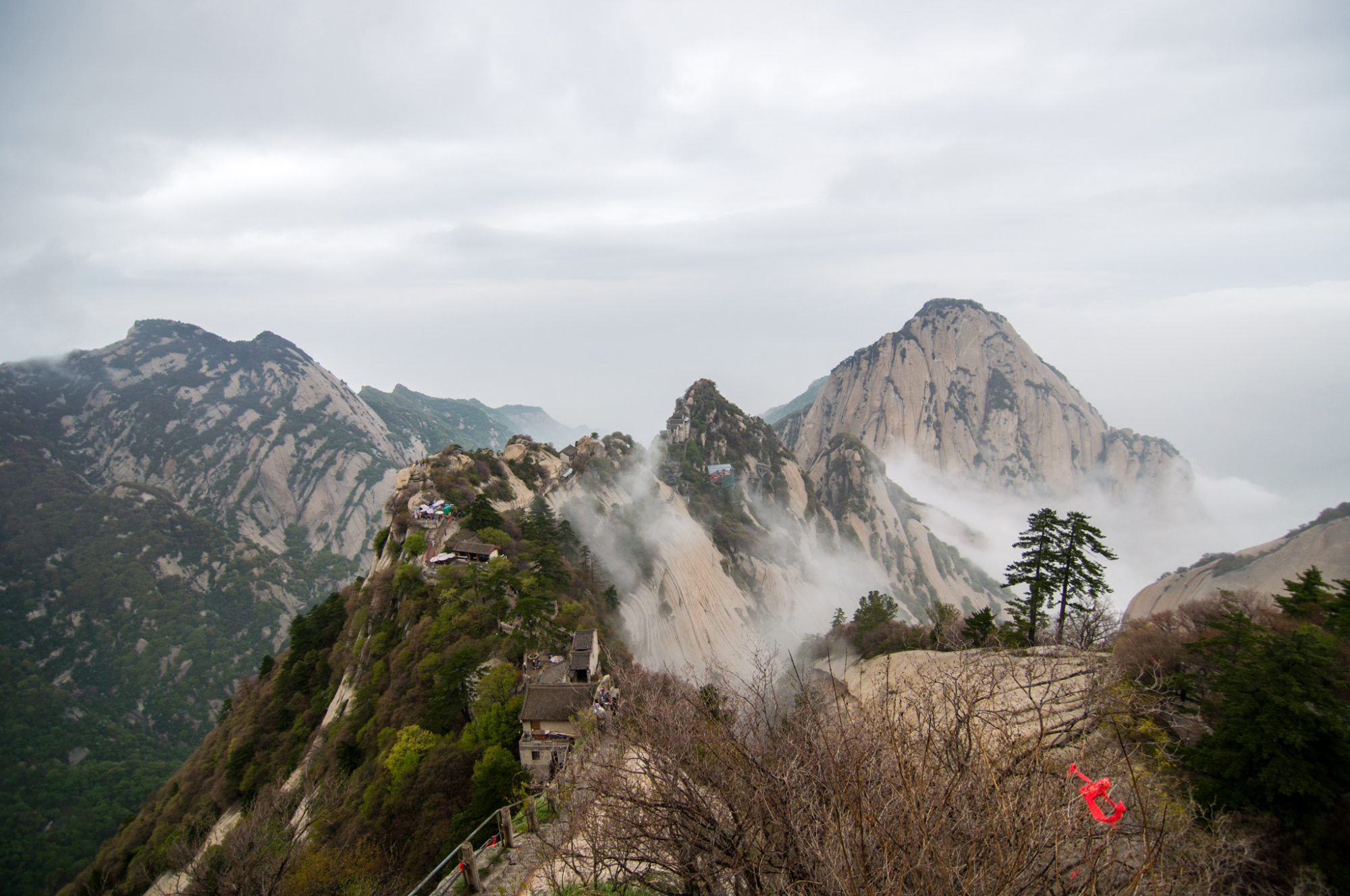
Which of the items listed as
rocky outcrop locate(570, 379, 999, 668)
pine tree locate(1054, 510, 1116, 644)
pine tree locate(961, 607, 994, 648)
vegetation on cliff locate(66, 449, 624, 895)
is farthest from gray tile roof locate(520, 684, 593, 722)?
rocky outcrop locate(570, 379, 999, 668)

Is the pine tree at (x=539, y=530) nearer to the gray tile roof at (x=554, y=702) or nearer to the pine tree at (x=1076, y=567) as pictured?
the gray tile roof at (x=554, y=702)

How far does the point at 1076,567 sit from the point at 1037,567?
1486 millimetres

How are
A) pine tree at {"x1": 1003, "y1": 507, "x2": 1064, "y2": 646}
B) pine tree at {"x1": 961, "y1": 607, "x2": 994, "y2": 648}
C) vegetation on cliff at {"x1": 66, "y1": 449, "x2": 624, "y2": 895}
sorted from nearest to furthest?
vegetation on cliff at {"x1": 66, "y1": 449, "x2": 624, "y2": 895} → pine tree at {"x1": 1003, "y1": 507, "x2": 1064, "y2": 646} → pine tree at {"x1": 961, "y1": 607, "x2": 994, "y2": 648}

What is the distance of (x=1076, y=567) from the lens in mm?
23891

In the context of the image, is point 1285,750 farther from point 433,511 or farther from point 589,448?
point 589,448

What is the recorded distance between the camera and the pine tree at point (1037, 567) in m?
24.2

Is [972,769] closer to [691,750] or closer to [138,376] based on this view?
[691,750]

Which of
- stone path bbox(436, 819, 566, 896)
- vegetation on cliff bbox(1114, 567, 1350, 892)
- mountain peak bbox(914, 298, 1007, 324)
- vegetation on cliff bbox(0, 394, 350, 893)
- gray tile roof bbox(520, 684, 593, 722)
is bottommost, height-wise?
vegetation on cliff bbox(0, 394, 350, 893)

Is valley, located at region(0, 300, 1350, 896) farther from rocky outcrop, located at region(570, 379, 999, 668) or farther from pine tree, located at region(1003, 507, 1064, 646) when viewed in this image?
pine tree, located at region(1003, 507, 1064, 646)

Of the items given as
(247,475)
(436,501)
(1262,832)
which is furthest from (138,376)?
(1262,832)

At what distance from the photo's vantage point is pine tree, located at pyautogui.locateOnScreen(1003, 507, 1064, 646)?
2423 centimetres

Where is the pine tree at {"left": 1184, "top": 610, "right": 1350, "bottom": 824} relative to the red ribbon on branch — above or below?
below

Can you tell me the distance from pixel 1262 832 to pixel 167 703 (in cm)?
13848

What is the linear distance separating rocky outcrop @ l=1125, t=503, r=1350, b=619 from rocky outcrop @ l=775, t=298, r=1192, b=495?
63.4m
